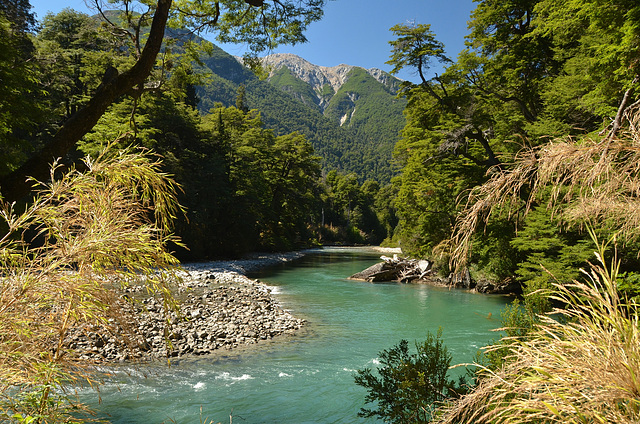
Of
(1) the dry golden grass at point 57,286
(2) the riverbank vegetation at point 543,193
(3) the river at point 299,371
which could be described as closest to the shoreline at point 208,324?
(3) the river at point 299,371

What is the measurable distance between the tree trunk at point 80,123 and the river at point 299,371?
1.82m

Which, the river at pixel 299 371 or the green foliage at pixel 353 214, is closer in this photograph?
the river at pixel 299 371

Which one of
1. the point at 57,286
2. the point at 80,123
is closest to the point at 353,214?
the point at 80,123

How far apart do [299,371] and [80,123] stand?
6.80m

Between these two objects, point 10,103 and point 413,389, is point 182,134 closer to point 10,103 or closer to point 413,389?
point 10,103

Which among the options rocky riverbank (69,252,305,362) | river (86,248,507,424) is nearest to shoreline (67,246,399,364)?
rocky riverbank (69,252,305,362)

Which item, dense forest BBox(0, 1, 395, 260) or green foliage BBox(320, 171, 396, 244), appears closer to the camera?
dense forest BBox(0, 1, 395, 260)

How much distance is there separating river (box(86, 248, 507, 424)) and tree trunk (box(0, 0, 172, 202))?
1818 millimetres

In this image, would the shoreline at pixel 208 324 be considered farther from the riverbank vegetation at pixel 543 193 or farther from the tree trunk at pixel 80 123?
the riverbank vegetation at pixel 543 193

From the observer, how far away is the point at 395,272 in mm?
22188

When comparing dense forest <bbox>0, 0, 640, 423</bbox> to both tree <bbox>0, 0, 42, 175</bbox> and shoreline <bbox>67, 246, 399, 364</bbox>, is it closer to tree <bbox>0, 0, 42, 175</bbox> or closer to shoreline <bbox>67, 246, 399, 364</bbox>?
tree <bbox>0, 0, 42, 175</bbox>

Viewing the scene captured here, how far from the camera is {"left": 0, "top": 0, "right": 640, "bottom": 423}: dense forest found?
1450mm

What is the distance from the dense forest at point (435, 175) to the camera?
1.45m

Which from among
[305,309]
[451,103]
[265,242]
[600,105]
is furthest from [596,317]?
[265,242]
